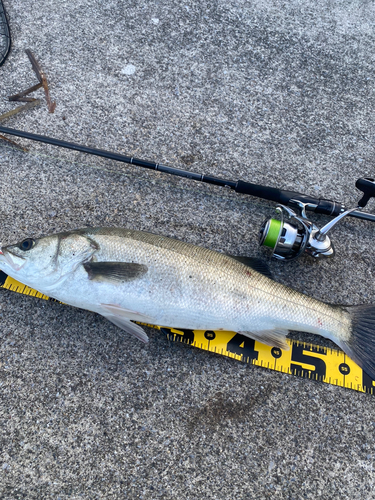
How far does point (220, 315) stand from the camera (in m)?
1.94

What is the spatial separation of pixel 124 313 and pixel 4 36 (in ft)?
9.11

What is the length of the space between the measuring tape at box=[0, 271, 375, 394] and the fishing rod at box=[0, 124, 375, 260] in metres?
0.63

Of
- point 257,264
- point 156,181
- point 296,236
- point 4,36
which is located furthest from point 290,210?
point 4,36

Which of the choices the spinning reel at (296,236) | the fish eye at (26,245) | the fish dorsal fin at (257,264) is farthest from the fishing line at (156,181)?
the fish eye at (26,245)

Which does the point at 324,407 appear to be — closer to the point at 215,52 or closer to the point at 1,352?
the point at 1,352

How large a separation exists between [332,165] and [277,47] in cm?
135

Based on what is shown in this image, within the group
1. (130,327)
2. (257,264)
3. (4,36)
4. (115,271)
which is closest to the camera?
(115,271)

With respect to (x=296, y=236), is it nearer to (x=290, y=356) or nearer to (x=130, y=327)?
(x=290, y=356)

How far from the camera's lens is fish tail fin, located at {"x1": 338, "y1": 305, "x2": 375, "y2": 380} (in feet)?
6.64

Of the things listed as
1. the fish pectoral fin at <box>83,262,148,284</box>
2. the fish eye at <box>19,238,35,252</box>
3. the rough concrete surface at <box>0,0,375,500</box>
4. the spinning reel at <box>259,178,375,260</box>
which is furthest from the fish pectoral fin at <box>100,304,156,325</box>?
the spinning reel at <box>259,178,375,260</box>

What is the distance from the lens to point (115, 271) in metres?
1.87

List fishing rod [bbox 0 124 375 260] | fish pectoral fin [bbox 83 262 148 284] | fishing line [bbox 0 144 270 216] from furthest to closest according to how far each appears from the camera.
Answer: fishing line [bbox 0 144 270 216]
fishing rod [bbox 0 124 375 260]
fish pectoral fin [bbox 83 262 148 284]

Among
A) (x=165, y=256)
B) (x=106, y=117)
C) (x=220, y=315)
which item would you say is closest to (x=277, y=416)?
(x=220, y=315)

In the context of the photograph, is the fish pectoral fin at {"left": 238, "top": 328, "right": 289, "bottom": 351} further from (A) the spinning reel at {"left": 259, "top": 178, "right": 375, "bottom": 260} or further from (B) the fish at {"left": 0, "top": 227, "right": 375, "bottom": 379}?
(A) the spinning reel at {"left": 259, "top": 178, "right": 375, "bottom": 260}
